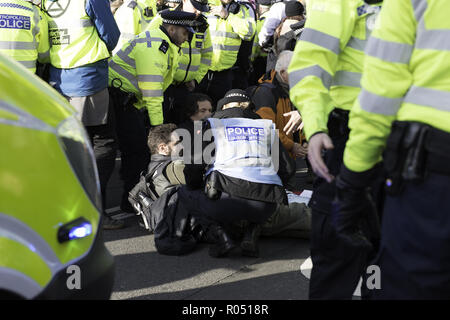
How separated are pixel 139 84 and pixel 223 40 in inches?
99.3

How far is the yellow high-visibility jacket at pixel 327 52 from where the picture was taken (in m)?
2.28

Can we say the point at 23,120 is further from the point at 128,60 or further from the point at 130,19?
the point at 130,19

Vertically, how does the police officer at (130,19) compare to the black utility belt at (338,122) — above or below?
below

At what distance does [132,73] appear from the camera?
513cm

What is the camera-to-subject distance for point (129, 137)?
17.1 ft

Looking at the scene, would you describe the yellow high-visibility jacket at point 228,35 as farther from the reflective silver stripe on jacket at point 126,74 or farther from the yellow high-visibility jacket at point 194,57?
the reflective silver stripe on jacket at point 126,74

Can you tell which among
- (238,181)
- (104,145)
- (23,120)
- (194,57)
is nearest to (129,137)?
(104,145)

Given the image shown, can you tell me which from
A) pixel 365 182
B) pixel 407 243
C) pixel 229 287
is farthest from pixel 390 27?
pixel 229 287

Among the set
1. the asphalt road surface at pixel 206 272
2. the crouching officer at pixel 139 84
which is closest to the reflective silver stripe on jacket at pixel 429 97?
the asphalt road surface at pixel 206 272

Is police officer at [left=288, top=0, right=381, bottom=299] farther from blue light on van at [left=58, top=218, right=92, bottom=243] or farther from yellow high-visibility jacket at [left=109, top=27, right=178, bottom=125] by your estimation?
yellow high-visibility jacket at [left=109, top=27, right=178, bottom=125]

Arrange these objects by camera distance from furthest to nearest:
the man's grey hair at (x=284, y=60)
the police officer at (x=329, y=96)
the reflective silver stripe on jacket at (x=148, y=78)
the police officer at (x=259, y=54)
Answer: the police officer at (x=259, y=54) < the reflective silver stripe on jacket at (x=148, y=78) < the man's grey hair at (x=284, y=60) < the police officer at (x=329, y=96)

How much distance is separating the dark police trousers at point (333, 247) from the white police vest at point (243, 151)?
5.41ft
